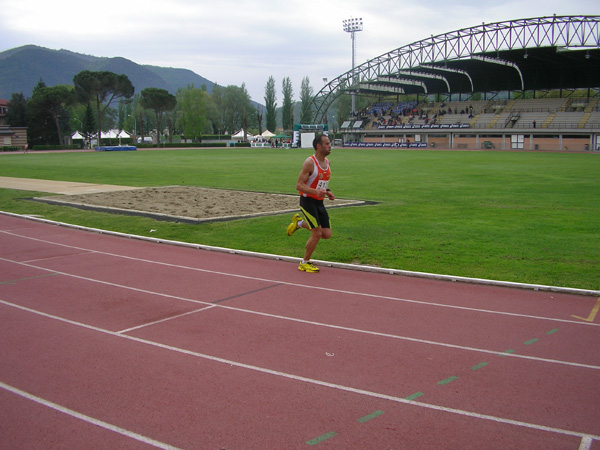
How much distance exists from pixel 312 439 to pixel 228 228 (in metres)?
9.28

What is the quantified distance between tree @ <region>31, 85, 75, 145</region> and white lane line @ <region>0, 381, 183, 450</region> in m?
99.2

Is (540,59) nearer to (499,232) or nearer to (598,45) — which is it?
(598,45)

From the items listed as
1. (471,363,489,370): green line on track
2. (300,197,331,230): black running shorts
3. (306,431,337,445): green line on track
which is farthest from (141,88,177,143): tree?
(306,431,337,445): green line on track

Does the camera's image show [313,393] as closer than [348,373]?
Yes

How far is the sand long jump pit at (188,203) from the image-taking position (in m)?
14.9

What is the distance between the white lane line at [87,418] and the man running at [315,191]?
195 inches

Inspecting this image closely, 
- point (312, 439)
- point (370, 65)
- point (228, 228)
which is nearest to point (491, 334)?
point (312, 439)

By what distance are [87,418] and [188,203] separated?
42.8 feet

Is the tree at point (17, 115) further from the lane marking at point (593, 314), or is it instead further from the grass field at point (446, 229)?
the lane marking at point (593, 314)

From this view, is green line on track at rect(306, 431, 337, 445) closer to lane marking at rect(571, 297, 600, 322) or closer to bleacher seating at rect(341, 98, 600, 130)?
lane marking at rect(571, 297, 600, 322)

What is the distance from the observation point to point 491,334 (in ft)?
20.6

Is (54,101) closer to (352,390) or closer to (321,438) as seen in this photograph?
(352,390)

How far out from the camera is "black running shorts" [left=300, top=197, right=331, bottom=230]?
356 inches

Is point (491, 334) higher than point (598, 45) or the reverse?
the reverse
